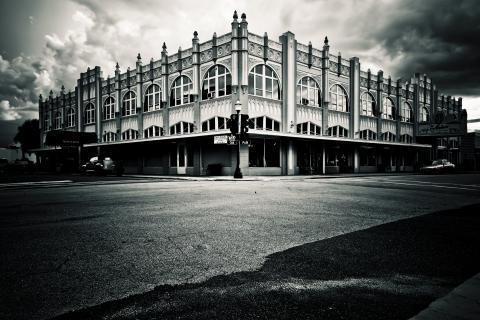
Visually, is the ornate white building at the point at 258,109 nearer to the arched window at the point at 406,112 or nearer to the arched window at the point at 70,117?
the arched window at the point at 406,112

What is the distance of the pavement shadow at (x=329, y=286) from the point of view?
254cm

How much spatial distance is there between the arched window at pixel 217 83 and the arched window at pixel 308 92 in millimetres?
8001

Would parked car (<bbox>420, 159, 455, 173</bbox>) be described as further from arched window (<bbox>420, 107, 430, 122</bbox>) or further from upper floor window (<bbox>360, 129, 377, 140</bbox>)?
arched window (<bbox>420, 107, 430, 122</bbox>)

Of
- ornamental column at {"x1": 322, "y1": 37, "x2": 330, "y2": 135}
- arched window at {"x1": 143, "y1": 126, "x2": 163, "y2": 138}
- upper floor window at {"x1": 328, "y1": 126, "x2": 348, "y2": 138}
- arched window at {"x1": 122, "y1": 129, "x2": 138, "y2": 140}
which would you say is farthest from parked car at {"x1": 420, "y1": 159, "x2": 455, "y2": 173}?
arched window at {"x1": 122, "y1": 129, "x2": 138, "y2": 140}

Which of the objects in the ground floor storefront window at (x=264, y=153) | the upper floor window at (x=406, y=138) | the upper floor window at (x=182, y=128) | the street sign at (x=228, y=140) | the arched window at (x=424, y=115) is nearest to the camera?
the street sign at (x=228, y=140)

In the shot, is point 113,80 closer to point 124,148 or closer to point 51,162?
point 124,148

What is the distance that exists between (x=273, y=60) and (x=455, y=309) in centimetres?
2806

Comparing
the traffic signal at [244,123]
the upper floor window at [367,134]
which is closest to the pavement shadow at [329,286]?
the traffic signal at [244,123]

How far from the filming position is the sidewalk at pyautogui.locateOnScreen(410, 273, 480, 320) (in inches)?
96.7

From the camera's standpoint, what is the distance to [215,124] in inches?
1087

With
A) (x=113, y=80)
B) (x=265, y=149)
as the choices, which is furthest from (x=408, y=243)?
(x=113, y=80)

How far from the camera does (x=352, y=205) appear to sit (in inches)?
342

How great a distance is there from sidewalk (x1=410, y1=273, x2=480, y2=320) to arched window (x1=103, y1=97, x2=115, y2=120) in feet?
143

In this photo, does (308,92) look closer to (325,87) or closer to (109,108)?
(325,87)
